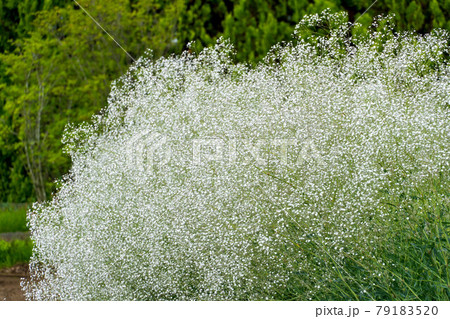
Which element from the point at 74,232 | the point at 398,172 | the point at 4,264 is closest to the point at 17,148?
the point at 4,264

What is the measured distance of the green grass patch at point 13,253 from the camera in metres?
6.75

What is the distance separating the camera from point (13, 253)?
6801mm

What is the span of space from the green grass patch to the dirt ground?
8 centimetres

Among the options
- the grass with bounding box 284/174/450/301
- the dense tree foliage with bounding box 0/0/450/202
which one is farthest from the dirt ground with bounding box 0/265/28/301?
the grass with bounding box 284/174/450/301

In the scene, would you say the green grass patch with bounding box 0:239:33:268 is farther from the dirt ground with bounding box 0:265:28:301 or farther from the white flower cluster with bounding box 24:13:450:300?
the white flower cluster with bounding box 24:13:450:300

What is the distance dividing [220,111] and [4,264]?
3978 mm

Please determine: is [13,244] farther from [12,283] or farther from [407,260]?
[407,260]

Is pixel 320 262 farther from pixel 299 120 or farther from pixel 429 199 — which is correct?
pixel 299 120

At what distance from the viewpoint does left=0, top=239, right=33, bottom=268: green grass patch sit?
6.75 metres

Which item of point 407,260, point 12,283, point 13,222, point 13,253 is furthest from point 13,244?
point 407,260

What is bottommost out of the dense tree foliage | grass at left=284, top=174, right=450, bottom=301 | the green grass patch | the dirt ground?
the dirt ground

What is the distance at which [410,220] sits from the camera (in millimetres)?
3092

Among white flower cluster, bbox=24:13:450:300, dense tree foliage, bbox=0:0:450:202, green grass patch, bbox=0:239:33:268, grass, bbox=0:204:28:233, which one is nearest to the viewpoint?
white flower cluster, bbox=24:13:450:300

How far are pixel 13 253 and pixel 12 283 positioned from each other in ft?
2.49
